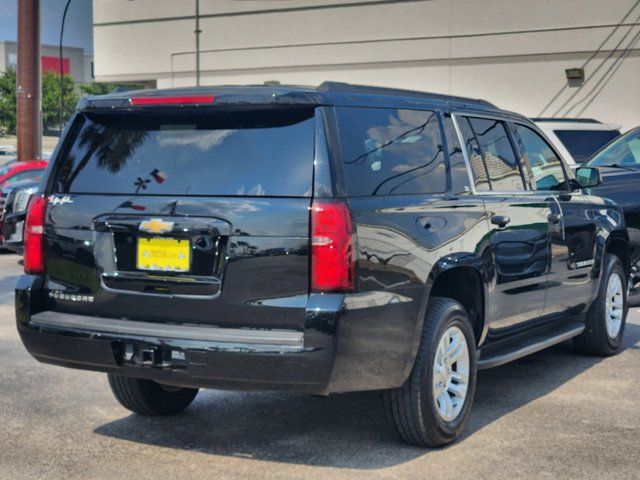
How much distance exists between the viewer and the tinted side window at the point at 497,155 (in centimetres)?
650

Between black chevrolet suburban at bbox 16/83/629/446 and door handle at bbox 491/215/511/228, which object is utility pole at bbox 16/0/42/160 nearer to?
black chevrolet suburban at bbox 16/83/629/446

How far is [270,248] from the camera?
16.4 feet

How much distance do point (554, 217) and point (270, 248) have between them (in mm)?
2719

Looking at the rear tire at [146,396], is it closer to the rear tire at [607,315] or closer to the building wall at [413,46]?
the rear tire at [607,315]

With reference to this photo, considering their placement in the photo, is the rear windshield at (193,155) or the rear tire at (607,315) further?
the rear tire at (607,315)

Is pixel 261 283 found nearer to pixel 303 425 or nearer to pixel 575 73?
pixel 303 425

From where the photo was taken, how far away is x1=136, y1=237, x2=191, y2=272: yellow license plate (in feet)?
16.9

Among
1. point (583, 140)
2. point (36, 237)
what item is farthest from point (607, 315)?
point (583, 140)

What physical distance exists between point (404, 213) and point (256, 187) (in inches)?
30.9

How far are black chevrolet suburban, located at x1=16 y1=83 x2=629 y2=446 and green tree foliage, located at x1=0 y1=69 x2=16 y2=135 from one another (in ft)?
274

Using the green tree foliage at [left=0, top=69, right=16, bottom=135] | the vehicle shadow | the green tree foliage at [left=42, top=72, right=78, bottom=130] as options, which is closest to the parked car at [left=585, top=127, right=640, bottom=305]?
the vehicle shadow

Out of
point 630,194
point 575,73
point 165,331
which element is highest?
point 575,73

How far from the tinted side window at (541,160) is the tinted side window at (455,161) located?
1055 mm

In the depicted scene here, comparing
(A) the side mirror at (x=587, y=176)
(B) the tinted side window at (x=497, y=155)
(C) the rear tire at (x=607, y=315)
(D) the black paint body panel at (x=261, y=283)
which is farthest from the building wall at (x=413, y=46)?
(D) the black paint body panel at (x=261, y=283)
